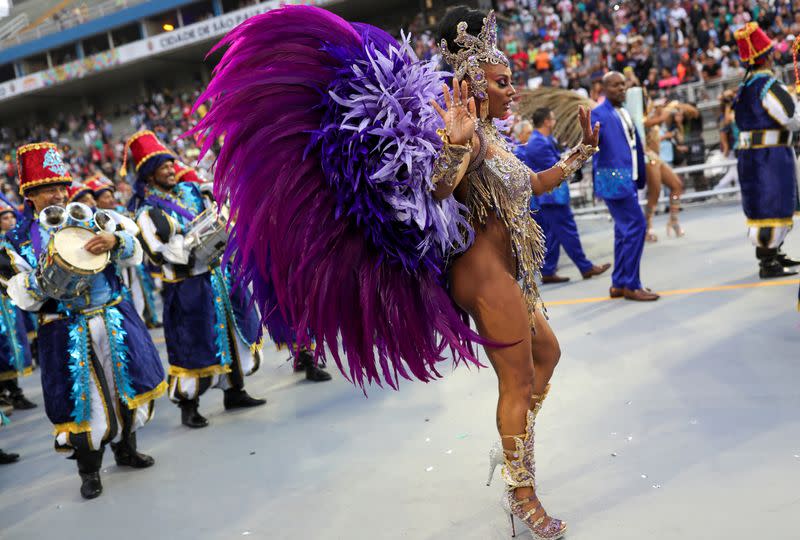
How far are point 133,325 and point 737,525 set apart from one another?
3.15 metres

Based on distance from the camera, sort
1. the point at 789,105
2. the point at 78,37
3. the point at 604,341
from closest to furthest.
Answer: the point at 604,341
the point at 789,105
the point at 78,37

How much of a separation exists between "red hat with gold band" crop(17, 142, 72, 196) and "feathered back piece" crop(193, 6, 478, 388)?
1876 millimetres

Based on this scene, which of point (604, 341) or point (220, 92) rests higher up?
point (220, 92)

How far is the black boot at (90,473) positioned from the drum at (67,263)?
0.87 m

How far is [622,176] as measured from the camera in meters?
5.70

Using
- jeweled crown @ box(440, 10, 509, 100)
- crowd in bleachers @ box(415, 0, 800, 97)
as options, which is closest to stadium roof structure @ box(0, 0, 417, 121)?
crowd in bleachers @ box(415, 0, 800, 97)

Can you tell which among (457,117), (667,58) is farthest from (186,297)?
(667,58)

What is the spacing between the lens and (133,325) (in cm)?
396

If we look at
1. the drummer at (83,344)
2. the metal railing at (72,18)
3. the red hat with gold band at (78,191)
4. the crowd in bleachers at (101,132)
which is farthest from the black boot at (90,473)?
the metal railing at (72,18)

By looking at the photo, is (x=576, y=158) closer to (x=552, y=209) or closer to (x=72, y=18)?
(x=552, y=209)

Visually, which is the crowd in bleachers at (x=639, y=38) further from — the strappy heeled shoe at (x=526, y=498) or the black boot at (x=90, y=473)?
the black boot at (x=90, y=473)

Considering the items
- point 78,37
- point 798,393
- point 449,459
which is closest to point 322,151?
point 449,459

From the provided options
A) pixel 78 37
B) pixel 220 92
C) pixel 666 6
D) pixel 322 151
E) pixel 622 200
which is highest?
pixel 78 37

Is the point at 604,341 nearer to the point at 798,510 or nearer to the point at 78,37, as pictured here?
the point at 798,510
